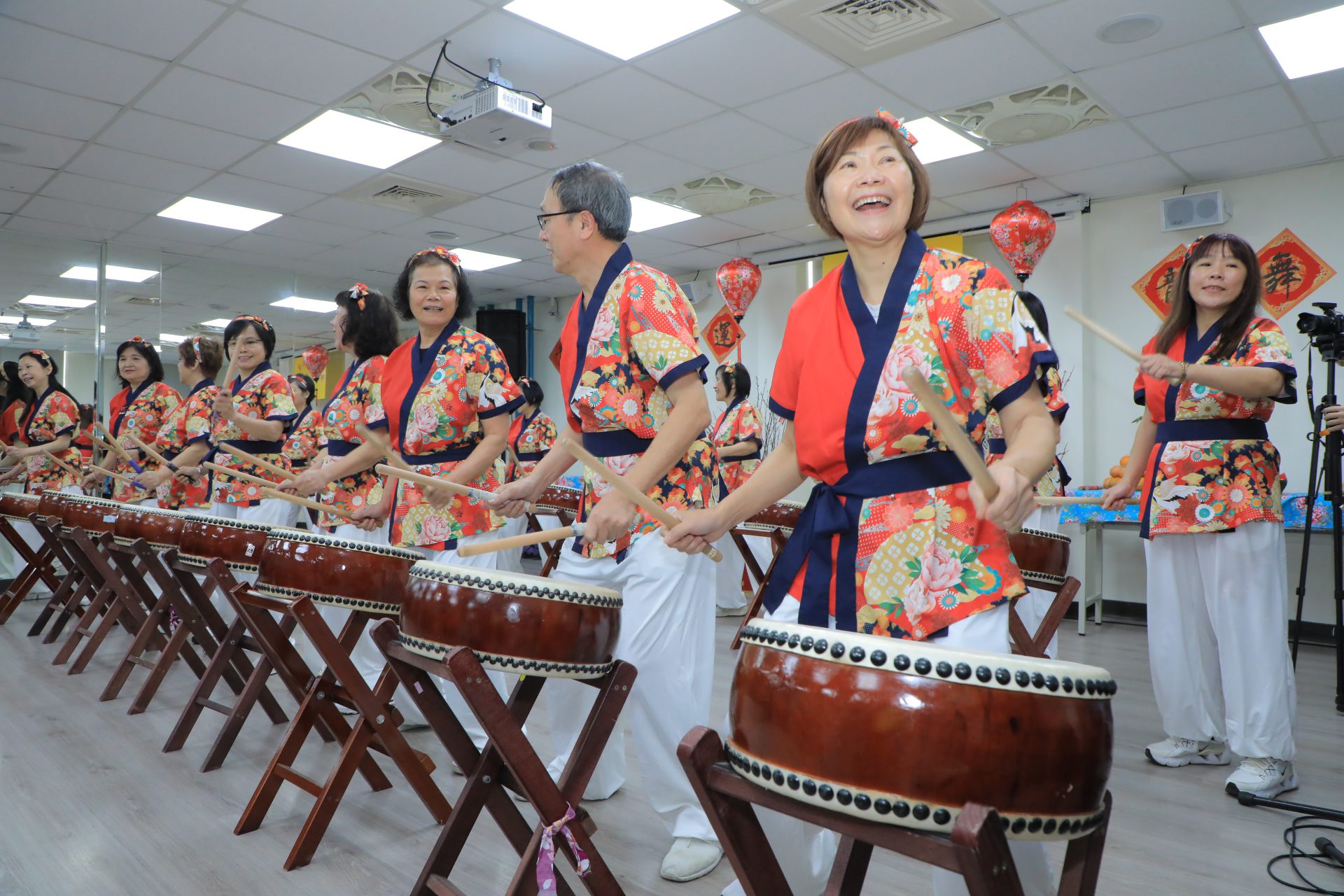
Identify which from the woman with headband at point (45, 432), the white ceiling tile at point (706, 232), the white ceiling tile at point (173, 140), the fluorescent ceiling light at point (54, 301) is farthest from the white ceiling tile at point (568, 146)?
the fluorescent ceiling light at point (54, 301)

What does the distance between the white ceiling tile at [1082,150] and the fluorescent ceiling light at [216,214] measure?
501 cm

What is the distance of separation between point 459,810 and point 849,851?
35.2 inches

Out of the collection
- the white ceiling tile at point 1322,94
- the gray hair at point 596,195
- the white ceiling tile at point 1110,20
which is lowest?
the gray hair at point 596,195

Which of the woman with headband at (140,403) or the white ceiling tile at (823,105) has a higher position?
the white ceiling tile at (823,105)

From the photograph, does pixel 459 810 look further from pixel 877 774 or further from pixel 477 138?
pixel 477 138

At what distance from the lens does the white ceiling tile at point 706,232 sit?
22.0 feet

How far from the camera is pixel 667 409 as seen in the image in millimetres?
1945

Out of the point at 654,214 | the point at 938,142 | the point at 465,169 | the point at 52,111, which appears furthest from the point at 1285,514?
the point at 52,111

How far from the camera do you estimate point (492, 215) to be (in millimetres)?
6438

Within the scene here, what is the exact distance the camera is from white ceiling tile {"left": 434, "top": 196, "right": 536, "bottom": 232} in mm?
6182

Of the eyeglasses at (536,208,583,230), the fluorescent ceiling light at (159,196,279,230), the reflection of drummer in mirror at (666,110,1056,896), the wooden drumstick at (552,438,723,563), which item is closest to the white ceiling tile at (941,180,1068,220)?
the eyeglasses at (536,208,583,230)

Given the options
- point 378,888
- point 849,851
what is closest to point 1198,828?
point 849,851

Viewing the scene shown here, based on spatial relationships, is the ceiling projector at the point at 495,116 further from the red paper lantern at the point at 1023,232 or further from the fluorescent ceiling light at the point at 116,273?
the fluorescent ceiling light at the point at 116,273

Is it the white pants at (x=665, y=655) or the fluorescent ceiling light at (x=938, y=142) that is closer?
the white pants at (x=665, y=655)
